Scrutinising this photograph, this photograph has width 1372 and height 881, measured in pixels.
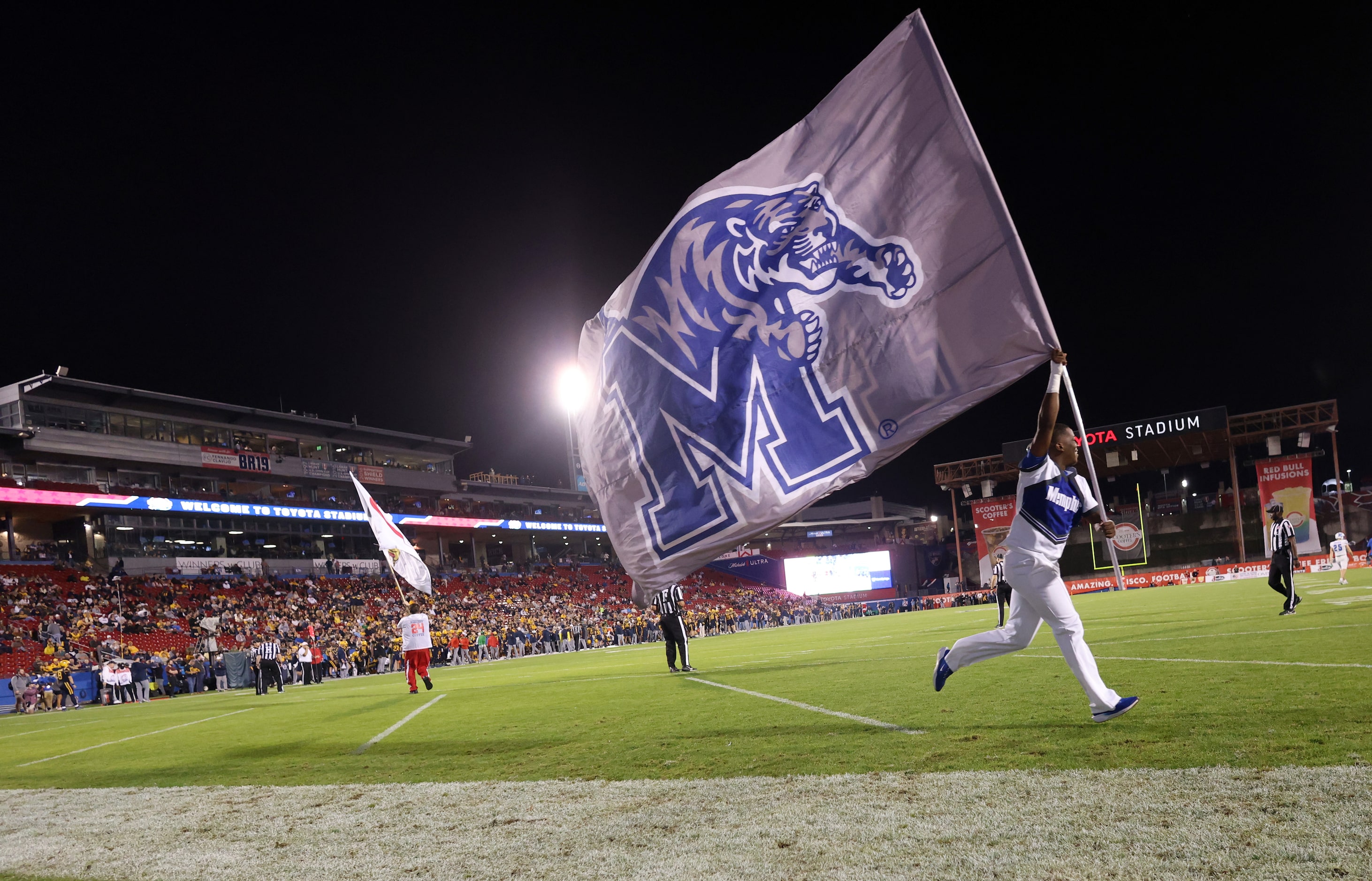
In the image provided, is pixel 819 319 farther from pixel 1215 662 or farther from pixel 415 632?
pixel 415 632

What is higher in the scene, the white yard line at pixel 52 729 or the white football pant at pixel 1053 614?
the white football pant at pixel 1053 614

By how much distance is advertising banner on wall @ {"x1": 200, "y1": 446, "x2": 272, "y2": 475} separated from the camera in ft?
192

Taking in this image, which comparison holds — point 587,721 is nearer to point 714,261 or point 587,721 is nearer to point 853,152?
point 714,261

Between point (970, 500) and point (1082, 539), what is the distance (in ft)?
25.6

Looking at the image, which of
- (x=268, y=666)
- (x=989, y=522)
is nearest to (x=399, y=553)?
(x=268, y=666)

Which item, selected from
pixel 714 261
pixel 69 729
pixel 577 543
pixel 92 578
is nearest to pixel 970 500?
pixel 577 543

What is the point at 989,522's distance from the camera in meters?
61.3

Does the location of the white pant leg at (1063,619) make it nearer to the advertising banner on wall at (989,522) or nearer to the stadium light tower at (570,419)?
the stadium light tower at (570,419)

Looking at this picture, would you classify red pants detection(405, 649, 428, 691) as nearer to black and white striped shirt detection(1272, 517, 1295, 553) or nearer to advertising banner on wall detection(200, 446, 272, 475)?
black and white striped shirt detection(1272, 517, 1295, 553)

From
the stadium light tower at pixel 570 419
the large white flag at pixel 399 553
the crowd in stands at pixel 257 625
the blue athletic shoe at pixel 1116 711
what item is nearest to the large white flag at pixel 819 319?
the blue athletic shoe at pixel 1116 711

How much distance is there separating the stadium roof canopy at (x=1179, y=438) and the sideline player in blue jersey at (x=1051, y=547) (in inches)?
1997

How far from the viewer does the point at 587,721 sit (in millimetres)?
10227

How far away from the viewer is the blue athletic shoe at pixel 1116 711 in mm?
6383

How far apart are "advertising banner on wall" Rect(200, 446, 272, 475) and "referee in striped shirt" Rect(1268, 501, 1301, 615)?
59.0 metres
